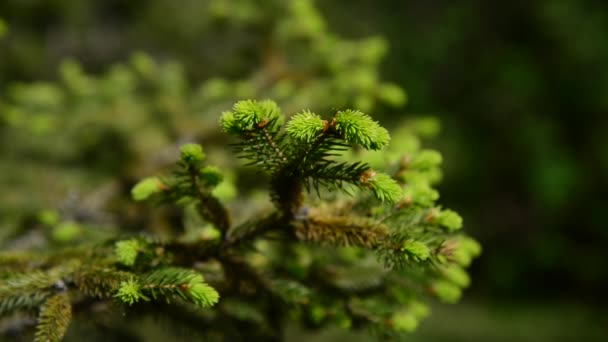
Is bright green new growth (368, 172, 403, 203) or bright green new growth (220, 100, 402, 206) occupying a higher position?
bright green new growth (220, 100, 402, 206)

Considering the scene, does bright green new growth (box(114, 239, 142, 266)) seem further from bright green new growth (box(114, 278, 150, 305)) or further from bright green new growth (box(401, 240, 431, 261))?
bright green new growth (box(401, 240, 431, 261))

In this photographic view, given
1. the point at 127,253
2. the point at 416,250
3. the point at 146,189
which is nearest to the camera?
the point at 416,250

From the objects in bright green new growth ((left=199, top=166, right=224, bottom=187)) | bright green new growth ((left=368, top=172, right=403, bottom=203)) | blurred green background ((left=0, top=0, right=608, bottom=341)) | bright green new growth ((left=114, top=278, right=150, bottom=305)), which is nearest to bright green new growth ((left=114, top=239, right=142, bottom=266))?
bright green new growth ((left=114, top=278, right=150, bottom=305))

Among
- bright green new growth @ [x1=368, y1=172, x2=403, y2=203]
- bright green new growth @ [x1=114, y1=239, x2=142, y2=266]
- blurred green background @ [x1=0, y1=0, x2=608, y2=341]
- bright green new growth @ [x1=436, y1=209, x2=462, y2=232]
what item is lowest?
bright green new growth @ [x1=114, y1=239, x2=142, y2=266]

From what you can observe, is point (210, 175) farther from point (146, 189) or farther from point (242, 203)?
point (242, 203)

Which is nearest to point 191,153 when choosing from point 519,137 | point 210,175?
point 210,175

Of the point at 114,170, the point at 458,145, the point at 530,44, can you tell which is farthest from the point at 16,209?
the point at 530,44

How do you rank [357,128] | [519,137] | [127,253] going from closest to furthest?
1. [357,128]
2. [127,253]
3. [519,137]

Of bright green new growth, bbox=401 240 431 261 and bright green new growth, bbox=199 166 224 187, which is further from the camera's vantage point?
bright green new growth, bbox=199 166 224 187
